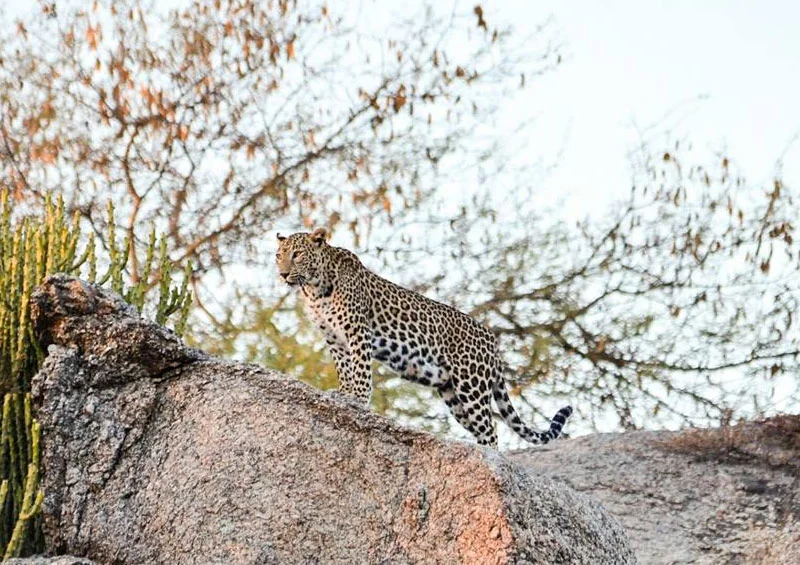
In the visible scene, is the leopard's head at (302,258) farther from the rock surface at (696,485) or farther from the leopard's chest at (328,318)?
the rock surface at (696,485)

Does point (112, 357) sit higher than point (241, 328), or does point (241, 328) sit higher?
point (241, 328)

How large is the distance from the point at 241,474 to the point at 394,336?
7.20 metres

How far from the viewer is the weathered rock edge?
744 centimetres

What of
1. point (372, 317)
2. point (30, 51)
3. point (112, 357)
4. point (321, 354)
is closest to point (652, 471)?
point (372, 317)

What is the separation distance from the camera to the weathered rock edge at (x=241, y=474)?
7.44 metres

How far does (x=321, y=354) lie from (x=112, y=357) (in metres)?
9.96

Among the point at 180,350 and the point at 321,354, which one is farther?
the point at 321,354

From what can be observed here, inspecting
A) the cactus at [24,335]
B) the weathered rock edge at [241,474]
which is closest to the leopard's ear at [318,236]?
the cactus at [24,335]

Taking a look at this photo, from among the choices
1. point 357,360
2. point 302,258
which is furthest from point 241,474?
point 302,258

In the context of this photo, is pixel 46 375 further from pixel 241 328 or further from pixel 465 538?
pixel 241 328

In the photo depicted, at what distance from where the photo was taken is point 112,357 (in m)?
8.12

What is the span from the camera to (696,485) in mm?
13305

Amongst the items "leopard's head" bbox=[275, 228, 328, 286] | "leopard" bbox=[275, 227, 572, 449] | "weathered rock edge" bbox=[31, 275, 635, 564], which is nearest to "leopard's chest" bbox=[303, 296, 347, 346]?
"leopard" bbox=[275, 227, 572, 449]

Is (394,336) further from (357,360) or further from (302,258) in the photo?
(302,258)
